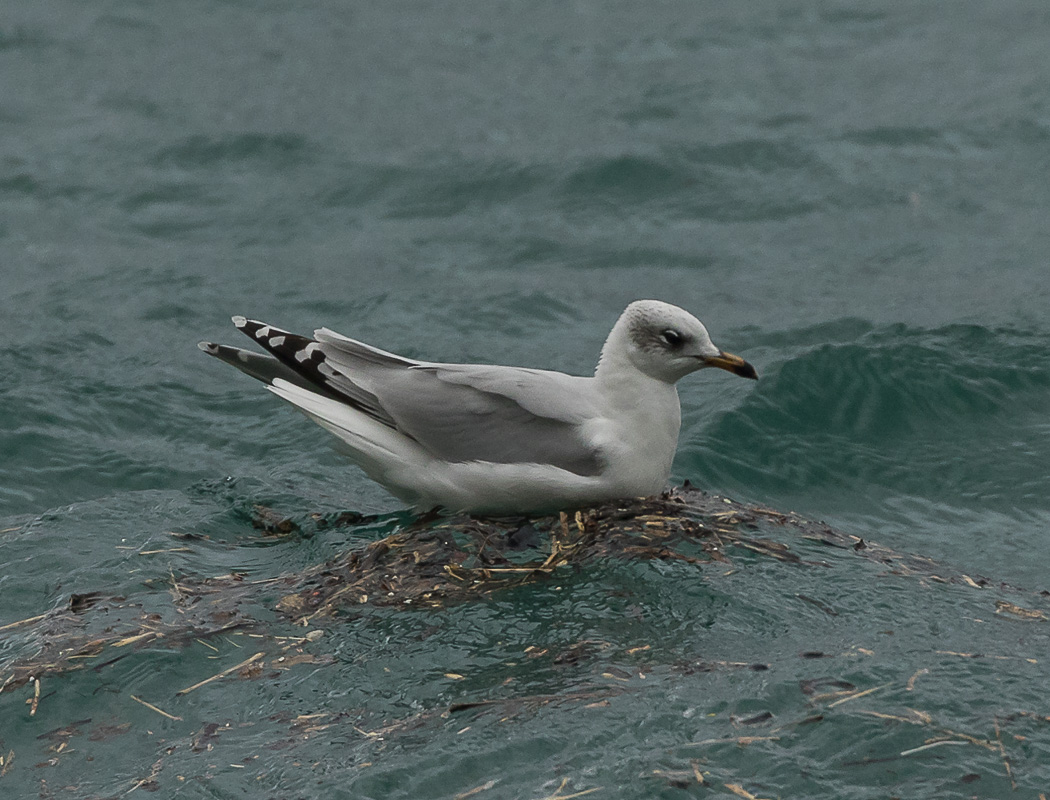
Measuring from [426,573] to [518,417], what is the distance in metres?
1.16

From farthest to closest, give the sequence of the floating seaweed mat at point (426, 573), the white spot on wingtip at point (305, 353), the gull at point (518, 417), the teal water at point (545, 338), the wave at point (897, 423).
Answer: the wave at point (897, 423)
the white spot on wingtip at point (305, 353)
the gull at point (518, 417)
the floating seaweed mat at point (426, 573)
the teal water at point (545, 338)

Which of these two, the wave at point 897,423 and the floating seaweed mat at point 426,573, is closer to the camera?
the floating seaweed mat at point 426,573

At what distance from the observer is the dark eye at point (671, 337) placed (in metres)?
8.09

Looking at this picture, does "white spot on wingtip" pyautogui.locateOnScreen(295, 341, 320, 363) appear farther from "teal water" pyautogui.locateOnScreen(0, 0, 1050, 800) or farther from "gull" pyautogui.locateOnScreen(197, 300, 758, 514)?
"teal water" pyautogui.locateOnScreen(0, 0, 1050, 800)

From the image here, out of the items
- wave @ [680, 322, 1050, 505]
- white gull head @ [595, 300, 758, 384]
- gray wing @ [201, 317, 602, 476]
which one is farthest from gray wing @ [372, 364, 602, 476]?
wave @ [680, 322, 1050, 505]

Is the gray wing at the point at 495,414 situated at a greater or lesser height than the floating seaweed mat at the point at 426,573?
greater

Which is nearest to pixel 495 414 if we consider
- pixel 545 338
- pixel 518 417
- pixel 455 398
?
pixel 518 417

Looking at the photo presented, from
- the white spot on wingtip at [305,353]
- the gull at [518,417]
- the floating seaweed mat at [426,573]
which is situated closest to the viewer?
the floating seaweed mat at [426,573]

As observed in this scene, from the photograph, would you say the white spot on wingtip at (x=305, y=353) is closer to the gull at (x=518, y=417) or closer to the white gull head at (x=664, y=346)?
the gull at (x=518, y=417)

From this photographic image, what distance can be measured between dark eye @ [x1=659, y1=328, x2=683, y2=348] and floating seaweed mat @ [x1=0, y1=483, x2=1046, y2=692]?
3.01 ft

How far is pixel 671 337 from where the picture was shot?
810 centimetres

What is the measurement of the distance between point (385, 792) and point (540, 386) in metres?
A: 3.07

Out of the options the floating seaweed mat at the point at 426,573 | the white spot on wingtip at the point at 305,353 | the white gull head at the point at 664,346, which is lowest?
the floating seaweed mat at the point at 426,573

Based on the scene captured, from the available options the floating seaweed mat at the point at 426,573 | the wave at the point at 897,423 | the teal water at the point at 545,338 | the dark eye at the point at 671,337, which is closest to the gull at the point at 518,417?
the dark eye at the point at 671,337
